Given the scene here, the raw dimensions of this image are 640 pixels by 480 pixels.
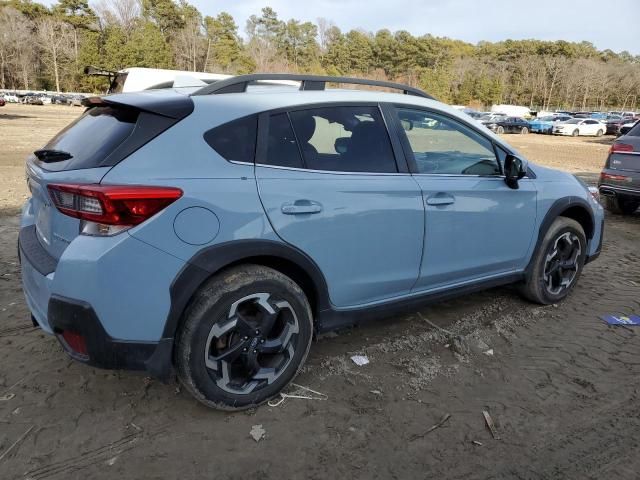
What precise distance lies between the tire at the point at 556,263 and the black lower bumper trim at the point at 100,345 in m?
3.01

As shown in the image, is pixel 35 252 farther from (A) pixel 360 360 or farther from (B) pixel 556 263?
(B) pixel 556 263

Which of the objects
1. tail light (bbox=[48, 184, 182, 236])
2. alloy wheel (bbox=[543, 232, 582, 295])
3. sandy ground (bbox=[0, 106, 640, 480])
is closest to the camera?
tail light (bbox=[48, 184, 182, 236])

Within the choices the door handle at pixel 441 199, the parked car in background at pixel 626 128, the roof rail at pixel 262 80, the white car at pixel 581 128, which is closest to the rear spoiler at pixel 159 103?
the roof rail at pixel 262 80

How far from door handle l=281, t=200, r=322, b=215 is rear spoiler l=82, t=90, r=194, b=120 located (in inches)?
26.7

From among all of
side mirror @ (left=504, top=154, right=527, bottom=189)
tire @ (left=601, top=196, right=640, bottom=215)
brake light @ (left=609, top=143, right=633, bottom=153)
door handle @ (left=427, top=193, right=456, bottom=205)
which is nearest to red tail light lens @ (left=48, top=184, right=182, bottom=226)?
door handle @ (left=427, top=193, right=456, bottom=205)

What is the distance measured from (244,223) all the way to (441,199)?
1.37 metres

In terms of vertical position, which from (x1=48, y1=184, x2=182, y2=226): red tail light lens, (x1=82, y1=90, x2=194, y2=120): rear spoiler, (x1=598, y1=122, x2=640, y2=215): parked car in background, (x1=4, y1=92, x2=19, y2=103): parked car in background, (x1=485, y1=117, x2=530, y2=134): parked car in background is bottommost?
(x1=4, y1=92, x2=19, y2=103): parked car in background

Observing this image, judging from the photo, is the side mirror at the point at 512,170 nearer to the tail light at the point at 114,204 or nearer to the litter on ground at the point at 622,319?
the litter on ground at the point at 622,319

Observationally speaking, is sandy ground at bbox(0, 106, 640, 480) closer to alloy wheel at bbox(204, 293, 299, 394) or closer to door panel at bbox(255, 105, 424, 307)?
alloy wheel at bbox(204, 293, 299, 394)

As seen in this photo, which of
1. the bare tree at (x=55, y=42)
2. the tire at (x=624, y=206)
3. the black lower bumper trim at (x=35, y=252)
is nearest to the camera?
the black lower bumper trim at (x=35, y=252)

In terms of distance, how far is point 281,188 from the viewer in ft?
8.63

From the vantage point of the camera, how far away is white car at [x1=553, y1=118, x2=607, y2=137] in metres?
37.1

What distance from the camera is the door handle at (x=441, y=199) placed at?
125 inches

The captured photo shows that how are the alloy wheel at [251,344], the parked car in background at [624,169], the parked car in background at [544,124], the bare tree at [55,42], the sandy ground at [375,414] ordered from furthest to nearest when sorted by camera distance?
the bare tree at [55,42], the parked car in background at [544,124], the parked car in background at [624,169], the alloy wheel at [251,344], the sandy ground at [375,414]
